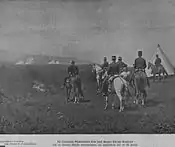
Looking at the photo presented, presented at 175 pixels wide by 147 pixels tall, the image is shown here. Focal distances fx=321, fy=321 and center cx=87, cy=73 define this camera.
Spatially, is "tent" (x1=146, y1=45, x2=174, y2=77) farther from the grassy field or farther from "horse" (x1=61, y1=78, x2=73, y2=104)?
"horse" (x1=61, y1=78, x2=73, y2=104)

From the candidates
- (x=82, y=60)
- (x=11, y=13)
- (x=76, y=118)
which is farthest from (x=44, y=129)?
(x=11, y=13)

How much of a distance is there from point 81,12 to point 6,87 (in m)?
0.73

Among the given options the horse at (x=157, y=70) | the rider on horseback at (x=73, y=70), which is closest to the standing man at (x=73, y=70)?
the rider on horseback at (x=73, y=70)

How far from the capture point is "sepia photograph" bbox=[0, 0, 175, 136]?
214cm

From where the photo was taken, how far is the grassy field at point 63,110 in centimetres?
213

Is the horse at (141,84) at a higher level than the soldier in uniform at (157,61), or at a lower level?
lower

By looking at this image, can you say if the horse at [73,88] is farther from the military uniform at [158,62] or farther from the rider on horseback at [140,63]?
the military uniform at [158,62]

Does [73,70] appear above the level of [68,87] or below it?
above

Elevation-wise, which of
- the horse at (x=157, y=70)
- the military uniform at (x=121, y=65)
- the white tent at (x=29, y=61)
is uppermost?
the white tent at (x=29, y=61)

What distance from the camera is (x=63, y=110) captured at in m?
2.18

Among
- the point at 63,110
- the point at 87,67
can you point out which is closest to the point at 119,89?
the point at 87,67

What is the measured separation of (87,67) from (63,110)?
1.10 feet

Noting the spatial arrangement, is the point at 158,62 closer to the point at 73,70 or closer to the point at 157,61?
the point at 157,61

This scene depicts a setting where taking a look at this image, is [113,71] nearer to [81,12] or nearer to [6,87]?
[81,12]
